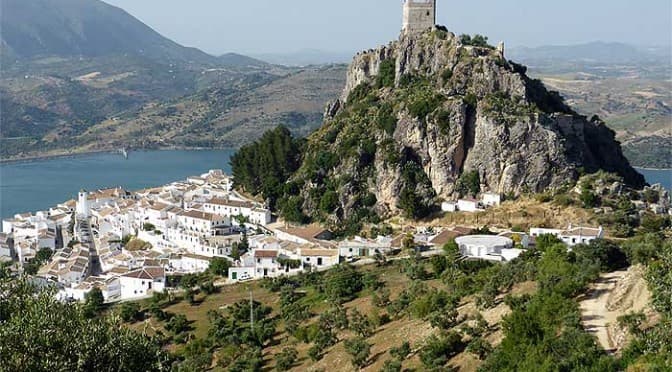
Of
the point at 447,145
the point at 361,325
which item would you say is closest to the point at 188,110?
the point at 447,145

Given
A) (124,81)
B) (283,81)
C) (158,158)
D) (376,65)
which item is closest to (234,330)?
(376,65)

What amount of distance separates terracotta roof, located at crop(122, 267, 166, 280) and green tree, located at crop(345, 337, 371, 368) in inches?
A: 478

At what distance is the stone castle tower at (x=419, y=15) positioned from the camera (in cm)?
3697

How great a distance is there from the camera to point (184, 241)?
32.8 metres

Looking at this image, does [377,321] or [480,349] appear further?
[377,321]

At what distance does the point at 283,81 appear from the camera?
13312cm

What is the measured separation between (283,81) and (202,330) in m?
112

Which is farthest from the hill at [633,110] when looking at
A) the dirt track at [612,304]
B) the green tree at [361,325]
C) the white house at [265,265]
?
the dirt track at [612,304]

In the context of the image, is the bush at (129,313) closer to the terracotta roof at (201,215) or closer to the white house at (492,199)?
the terracotta roof at (201,215)

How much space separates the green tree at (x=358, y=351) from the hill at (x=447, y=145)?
42.2 feet

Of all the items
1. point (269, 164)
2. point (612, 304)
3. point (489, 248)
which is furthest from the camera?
point (269, 164)

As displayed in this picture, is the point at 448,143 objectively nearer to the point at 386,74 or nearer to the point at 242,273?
the point at 386,74

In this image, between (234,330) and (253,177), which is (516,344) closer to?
(234,330)

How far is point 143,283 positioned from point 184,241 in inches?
188
